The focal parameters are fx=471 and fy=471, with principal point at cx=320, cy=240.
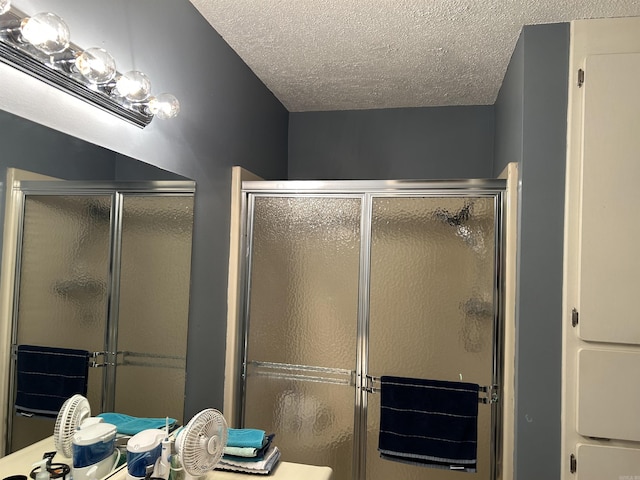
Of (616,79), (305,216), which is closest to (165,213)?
(305,216)

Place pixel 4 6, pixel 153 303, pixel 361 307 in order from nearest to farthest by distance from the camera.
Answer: pixel 4 6, pixel 153 303, pixel 361 307

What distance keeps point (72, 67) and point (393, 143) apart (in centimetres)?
229

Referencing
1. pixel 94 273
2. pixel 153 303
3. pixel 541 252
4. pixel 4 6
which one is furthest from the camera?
pixel 541 252

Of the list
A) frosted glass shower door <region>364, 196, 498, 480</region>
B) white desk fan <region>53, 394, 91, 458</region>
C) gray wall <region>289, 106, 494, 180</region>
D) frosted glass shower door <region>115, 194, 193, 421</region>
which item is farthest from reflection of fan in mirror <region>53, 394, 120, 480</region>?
gray wall <region>289, 106, 494, 180</region>

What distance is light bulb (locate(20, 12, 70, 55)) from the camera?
3.40ft

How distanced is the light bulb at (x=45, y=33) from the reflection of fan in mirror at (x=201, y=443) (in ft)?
3.48

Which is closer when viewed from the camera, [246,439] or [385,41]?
[246,439]

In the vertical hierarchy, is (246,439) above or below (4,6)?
below

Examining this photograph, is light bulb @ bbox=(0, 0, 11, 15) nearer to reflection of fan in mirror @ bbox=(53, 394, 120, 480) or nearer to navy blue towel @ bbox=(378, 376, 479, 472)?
reflection of fan in mirror @ bbox=(53, 394, 120, 480)

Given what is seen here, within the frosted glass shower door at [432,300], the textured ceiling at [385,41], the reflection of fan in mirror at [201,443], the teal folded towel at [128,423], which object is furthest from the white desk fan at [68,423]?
the textured ceiling at [385,41]

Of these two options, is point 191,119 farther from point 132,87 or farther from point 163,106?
point 132,87

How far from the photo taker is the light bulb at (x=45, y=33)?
1037 mm

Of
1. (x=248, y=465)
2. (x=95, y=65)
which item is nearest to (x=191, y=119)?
(x=95, y=65)

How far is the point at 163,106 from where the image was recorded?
159 cm
